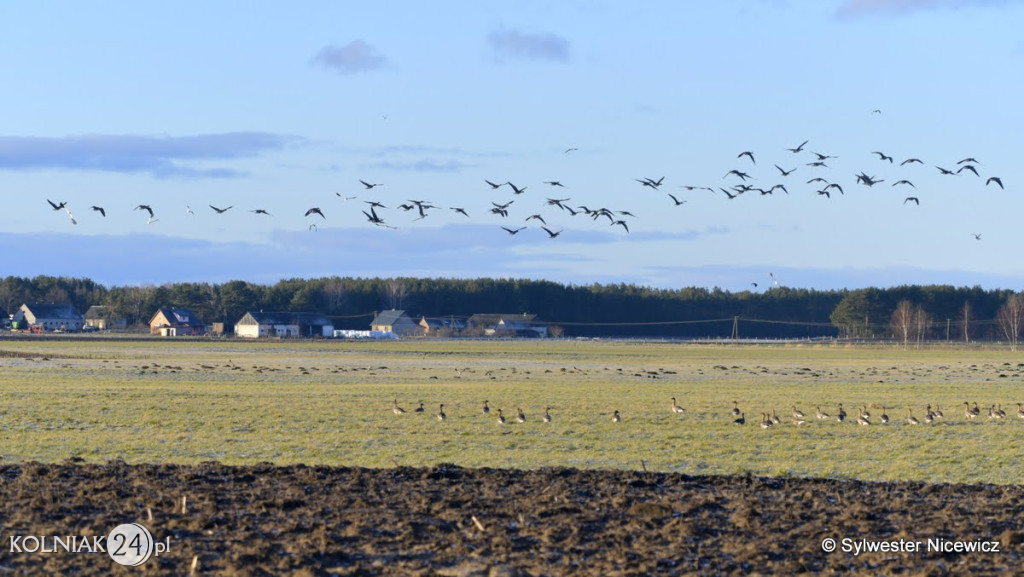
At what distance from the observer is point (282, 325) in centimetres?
16575

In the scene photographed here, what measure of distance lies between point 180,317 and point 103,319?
27.5 metres

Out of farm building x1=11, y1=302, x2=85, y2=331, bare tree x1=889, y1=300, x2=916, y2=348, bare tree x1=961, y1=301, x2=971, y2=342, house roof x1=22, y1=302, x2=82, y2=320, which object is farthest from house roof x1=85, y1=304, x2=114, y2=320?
bare tree x1=961, y1=301, x2=971, y2=342

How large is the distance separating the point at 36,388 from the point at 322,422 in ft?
51.6

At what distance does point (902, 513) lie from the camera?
13797mm

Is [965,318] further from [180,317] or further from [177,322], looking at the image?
[177,322]

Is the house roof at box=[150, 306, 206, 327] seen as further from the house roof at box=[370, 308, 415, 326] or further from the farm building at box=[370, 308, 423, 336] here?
the house roof at box=[370, 308, 415, 326]

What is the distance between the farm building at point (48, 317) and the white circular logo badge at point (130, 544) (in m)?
176

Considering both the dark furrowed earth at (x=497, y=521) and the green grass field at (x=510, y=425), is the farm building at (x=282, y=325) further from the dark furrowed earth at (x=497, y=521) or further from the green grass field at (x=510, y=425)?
the dark furrowed earth at (x=497, y=521)

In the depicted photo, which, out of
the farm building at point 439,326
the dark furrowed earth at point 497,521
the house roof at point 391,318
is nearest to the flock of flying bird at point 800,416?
the dark furrowed earth at point 497,521

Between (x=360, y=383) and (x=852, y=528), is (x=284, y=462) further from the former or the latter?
(x=360, y=383)

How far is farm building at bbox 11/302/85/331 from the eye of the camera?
18025 cm

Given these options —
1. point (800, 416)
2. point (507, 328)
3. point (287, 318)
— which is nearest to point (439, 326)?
point (507, 328)

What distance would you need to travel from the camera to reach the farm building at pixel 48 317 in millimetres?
180250

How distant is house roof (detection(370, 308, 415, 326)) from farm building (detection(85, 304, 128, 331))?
40.5m
